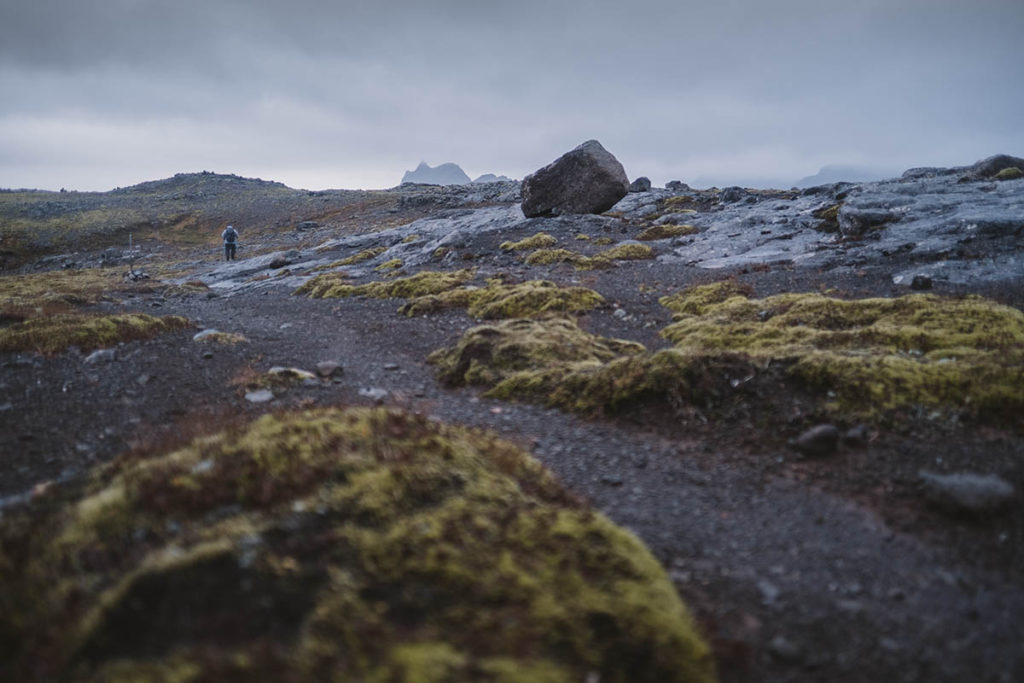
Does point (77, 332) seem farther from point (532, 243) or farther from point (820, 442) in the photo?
point (532, 243)

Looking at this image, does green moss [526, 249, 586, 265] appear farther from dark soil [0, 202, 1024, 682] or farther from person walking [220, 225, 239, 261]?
person walking [220, 225, 239, 261]

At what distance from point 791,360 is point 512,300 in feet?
30.2

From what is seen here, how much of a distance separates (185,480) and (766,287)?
15770 mm

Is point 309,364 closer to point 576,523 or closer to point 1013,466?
point 576,523

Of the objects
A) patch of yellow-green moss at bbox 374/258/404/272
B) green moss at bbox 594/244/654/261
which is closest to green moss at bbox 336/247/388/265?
patch of yellow-green moss at bbox 374/258/404/272

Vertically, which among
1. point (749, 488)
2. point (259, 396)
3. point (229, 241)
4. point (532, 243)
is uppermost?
point (229, 241)

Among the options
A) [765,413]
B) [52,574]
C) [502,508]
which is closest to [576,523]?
[502,508]

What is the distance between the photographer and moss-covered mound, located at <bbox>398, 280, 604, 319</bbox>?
15.5 m

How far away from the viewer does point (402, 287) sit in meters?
21.2

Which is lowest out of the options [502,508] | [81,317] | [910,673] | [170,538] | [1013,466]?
[910,673]

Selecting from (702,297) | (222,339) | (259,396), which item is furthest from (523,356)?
(222,339)

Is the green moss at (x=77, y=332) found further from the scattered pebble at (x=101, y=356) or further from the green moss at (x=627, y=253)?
the green moss at (x=627, y=253)

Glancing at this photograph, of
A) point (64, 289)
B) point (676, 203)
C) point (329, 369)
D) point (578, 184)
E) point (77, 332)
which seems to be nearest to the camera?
point (329, 369)

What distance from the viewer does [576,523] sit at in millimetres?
4078
